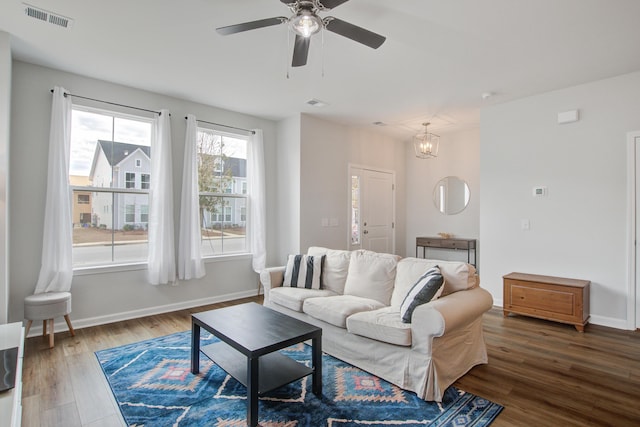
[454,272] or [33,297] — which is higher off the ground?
[454,272]

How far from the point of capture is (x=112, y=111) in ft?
13.1

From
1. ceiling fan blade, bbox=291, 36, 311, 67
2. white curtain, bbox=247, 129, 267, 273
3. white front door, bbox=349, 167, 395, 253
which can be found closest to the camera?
ceiling fan blade, bbox=291, 36, 311, 67

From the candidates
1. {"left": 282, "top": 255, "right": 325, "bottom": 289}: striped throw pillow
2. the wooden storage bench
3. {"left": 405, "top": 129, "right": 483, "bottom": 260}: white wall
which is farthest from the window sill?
{"left": 405, "top": 129, "right": 483, "bottom": 260}: white wall

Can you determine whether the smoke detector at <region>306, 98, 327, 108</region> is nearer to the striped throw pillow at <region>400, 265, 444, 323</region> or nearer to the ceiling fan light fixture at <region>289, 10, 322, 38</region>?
the ceiling fan light fixture at <region>289, 10, 322, 38</region>

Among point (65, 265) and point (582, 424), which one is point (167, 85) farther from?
point (582, 424)

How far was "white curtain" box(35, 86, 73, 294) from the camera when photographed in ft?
11.3

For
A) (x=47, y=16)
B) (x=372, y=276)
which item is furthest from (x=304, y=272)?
(x=47, y=16)

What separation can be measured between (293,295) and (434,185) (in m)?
4.37

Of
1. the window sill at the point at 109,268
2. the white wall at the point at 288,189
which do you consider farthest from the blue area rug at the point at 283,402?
the white wall at the point at 288,189

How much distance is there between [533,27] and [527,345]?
9.32 ft

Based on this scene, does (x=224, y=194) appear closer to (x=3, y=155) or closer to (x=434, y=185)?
(x=3, y=155)

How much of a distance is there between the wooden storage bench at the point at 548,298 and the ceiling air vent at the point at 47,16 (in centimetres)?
510

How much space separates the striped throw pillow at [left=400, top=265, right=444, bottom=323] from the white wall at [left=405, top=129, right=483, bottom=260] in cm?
381

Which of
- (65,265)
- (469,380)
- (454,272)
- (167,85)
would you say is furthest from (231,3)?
(469,380)
